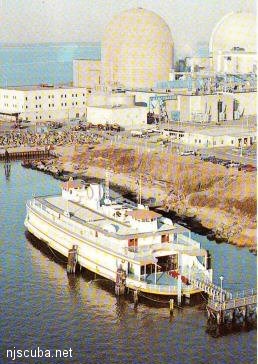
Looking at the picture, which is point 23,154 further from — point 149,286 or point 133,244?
point 149,286

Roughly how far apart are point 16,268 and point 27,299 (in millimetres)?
2045

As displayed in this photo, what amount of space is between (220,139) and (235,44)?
18.8 meters

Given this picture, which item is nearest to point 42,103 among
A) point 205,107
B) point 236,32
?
point 205,107

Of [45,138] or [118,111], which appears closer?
[45,138]

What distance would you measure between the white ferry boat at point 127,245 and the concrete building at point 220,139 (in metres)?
12.8

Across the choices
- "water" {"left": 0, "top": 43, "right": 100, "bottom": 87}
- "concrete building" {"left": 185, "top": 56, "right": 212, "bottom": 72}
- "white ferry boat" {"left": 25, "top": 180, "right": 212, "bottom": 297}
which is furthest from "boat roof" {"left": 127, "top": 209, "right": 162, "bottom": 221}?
"concrete building" {"left": 185, "top": 56, "right": 212, "bottom": 72}

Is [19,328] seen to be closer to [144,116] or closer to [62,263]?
[62,263]

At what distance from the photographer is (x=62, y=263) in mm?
18500

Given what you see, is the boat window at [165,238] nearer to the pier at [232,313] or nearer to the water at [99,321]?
the water at [99,321]

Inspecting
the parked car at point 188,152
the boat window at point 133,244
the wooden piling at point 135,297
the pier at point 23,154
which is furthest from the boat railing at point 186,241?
the pier at point 23,154

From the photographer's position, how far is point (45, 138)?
121ft

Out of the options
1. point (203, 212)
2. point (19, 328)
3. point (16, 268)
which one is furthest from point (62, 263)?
point (203, 212)

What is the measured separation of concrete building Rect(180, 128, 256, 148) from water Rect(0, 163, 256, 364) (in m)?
13.3

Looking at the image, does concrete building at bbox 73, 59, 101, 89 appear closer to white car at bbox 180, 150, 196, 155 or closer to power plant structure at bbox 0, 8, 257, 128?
power plant structure at bbox 0, 8, 257, 128
